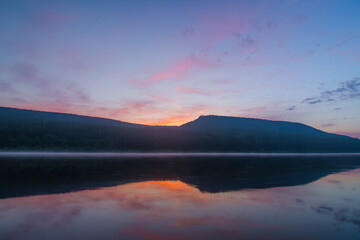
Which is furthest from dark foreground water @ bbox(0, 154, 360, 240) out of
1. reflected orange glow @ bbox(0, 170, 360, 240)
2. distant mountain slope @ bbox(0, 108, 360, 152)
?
distant mountain slope @ bbox(0, 108, 360, 152)

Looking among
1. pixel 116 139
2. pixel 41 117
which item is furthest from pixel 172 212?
pixel 41 117

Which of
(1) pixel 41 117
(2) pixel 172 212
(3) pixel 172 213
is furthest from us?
(1) pixel 41 117

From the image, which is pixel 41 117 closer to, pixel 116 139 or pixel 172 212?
pixel 116 139

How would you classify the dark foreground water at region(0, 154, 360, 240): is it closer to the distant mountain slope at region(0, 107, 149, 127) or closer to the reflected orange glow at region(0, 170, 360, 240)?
the reflected orange glow at region(0, 170, 360, 240)

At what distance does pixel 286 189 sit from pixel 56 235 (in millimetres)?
17789

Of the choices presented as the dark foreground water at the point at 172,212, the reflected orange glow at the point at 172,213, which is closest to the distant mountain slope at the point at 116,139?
the dark foreground water at the point at 172,212

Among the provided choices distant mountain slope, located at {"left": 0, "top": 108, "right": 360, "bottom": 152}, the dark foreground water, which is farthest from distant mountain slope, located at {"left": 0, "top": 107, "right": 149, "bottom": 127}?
the dark foreground water

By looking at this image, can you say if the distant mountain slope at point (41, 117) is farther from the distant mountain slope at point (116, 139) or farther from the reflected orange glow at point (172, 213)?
the reflected orange glow at point (172, 213)

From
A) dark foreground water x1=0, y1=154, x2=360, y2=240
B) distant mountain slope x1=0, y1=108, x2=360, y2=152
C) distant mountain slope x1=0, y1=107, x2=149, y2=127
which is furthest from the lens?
distant mountain slope x1=0, y1=107, x2=149, y2=127

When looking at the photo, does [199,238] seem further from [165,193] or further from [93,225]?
[165,193]

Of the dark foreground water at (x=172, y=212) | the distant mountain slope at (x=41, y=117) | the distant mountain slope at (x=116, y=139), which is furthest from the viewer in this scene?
the distant mountain slope at (x=41, y=117)

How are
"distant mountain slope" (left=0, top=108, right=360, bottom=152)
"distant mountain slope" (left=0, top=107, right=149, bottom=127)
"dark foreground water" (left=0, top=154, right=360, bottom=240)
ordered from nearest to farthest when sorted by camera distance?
1. "dark foreground water" (left=0, top=154, right=360, bottom=240)
2. "distant mountain slope" (left=0, top=108, right=360, bottom=152)
3. "distant mountain slope" (left=0, top=107, right=149, bottom=127)

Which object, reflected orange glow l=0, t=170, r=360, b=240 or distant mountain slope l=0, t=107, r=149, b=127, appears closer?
reflected orange glow l=0, t=170, r=360, b=240

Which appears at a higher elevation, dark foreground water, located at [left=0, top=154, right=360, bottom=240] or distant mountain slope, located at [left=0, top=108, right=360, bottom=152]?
distant mountain slope, located at [left=0, top=108, right=360, bottom=152]
